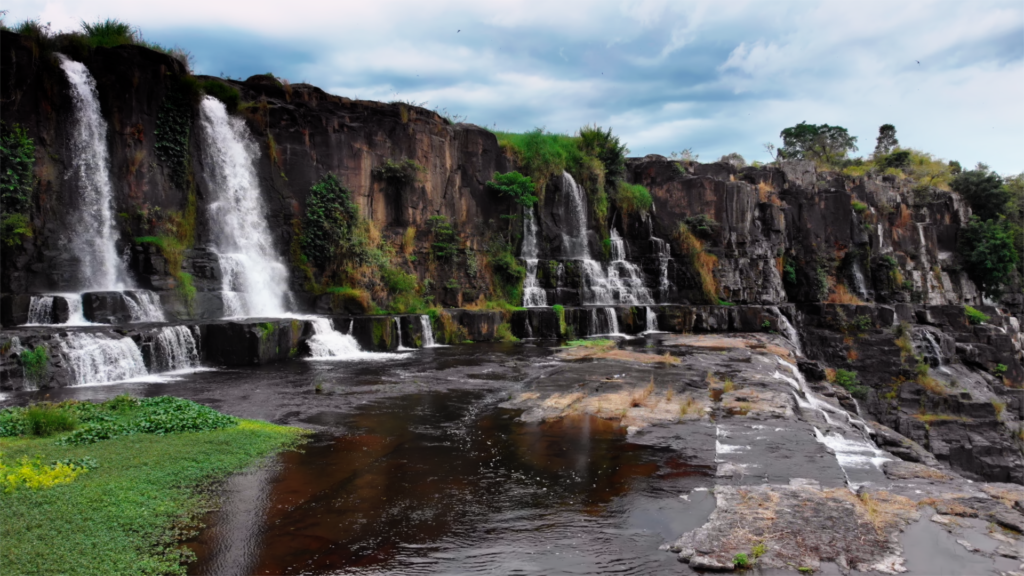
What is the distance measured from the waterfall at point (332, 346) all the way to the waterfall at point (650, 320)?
10433 mm

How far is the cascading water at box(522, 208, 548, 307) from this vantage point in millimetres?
23422

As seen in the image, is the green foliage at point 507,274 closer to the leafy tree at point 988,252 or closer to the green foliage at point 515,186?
the green foliage at point 515,186

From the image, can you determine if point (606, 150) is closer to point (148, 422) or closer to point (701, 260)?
point (701, 260)

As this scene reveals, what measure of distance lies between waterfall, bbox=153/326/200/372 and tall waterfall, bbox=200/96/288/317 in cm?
421

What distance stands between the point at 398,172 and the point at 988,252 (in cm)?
3305

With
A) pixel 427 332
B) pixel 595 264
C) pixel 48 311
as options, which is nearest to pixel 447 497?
pixel 48 311

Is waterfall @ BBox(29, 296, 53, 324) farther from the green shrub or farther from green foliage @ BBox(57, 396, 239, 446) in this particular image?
the green shrub

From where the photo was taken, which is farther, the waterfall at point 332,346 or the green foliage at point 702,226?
the green foliage at point 702,226

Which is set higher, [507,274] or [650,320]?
[507,274]

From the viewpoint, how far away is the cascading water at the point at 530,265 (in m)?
23.4

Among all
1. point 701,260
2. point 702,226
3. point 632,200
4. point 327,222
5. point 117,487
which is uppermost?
point 632,200

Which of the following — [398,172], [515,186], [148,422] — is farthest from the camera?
[515,186]

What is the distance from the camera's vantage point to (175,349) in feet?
41.8

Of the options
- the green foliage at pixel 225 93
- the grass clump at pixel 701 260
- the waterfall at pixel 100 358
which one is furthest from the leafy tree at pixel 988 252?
the waterfall at pixel 100 358
